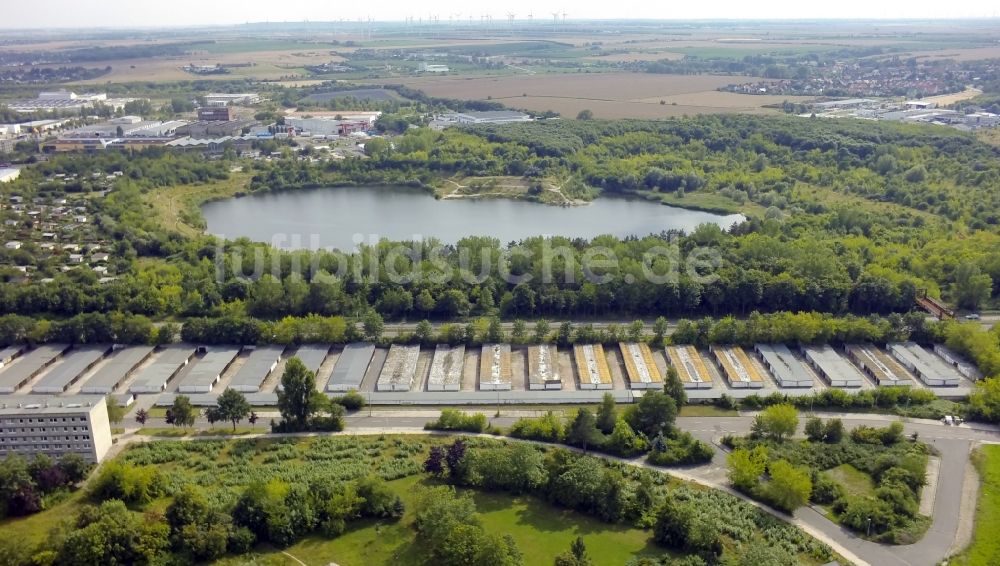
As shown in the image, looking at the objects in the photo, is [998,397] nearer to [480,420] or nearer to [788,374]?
[788,374]

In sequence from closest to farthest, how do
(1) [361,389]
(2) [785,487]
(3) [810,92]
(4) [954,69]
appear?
(2) [785,487] → (1) [361,389] → (3) [810,92] → (4) [954,69]

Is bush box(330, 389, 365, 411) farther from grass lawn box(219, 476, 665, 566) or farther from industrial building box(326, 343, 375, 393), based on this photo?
grass lawn box(219, 476, 665, 566)

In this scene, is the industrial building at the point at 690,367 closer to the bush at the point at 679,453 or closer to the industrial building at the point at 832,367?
the industrial building at the point at 832,367

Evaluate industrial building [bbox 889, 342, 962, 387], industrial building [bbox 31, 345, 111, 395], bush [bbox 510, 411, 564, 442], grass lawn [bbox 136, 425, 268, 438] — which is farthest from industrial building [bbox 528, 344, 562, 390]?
industrial building [bbox 31, 345, 111, 395]

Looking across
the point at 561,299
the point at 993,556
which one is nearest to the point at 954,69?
the point at 561,299

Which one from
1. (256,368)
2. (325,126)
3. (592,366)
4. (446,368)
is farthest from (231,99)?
(592,366)

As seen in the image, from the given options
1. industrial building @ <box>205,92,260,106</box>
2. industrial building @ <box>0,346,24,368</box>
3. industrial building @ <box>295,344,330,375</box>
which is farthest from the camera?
industrial building @ <box>205,92,260,106</box>
